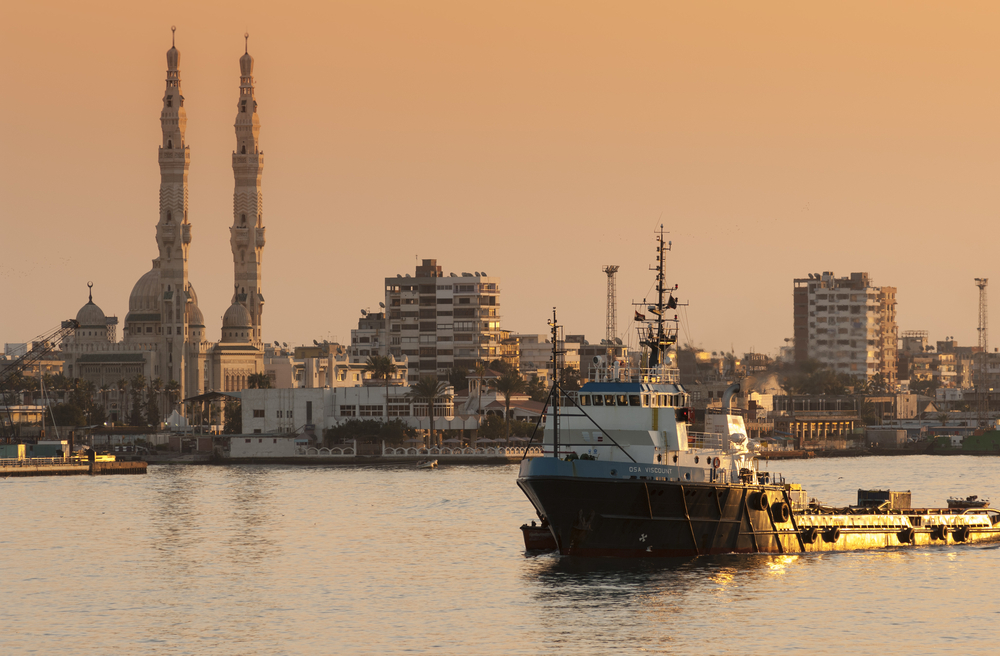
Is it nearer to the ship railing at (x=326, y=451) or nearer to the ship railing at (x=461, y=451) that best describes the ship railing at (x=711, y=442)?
the ship railing at (x=461, y=451)

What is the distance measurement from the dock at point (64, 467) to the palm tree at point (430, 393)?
34.0m

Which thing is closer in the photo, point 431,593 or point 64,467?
point 431,593

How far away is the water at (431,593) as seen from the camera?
5031 cm

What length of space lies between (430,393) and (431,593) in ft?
393

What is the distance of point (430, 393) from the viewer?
179 metres

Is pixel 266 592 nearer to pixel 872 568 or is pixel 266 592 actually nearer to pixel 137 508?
pixel 872 568

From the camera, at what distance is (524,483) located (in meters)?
65.2

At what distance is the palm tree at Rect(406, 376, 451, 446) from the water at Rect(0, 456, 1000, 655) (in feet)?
273

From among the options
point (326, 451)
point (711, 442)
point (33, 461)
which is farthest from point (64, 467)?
point (711, 442)

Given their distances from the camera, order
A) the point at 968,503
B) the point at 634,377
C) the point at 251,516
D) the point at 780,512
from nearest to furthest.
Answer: the point at 780,512 → the point at 634,377 → the point at 968,503 → the point at 251,516

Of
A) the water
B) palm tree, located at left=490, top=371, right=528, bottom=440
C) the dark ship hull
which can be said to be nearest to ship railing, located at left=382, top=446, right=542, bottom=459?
palm tree, located at left=490, top=371, right=528, bottom=440

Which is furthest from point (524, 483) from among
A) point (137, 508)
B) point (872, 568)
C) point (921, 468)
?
point (921, 468)

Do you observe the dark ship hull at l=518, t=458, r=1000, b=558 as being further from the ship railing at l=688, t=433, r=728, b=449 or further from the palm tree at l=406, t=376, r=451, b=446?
the palm tree at l=406, t=376, r=451, b=446

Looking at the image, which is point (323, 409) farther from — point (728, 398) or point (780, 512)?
point (780, 512)
